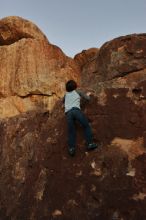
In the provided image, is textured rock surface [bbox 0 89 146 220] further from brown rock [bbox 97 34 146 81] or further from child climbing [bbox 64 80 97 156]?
brown rock [bbox 97 34 146 81]

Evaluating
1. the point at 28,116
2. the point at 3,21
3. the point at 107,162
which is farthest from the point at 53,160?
the point at 3,21

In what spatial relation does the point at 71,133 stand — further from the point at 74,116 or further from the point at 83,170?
the point at 83,170

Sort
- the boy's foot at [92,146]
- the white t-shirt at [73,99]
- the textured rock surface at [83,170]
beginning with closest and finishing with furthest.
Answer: the textured rock surface at [83,170], the boy's foot at [92,146], the white t-shirt at [73,99]

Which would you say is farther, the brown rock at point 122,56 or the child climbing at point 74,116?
the brown rock at point 122,56

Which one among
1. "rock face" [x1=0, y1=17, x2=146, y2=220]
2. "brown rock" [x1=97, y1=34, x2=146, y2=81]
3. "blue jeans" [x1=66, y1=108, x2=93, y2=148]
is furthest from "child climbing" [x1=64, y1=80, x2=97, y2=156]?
"brown rock" [x1=97, y1=34, x2=146, y2=81]

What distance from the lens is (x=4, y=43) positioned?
35250 mm

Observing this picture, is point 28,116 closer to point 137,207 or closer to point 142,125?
point 142,125

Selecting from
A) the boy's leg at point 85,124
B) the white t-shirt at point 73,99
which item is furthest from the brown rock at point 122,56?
the boy's leg at point 85,124

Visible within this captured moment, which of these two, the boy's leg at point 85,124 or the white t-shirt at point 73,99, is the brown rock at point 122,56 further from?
the boy's leg at point 85,124

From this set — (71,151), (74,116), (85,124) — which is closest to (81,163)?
(71,151)

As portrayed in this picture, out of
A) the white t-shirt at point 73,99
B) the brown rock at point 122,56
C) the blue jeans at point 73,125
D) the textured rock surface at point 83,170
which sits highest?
the brown rock at point 122,56

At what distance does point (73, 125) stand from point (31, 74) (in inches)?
854

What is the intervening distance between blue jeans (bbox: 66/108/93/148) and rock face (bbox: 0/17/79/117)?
20434 millimetres

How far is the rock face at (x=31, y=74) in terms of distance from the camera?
31859mm
